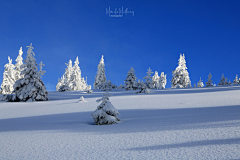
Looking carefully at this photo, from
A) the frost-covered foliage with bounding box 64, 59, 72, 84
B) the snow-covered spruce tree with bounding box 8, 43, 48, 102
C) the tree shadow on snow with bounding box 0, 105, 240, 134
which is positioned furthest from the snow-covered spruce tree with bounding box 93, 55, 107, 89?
the tree shadow on snow with bounding box 0, 105, 240, 134

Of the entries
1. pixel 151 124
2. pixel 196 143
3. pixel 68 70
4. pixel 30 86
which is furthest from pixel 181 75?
pixel 196 143

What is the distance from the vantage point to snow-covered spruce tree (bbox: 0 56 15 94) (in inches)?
1636

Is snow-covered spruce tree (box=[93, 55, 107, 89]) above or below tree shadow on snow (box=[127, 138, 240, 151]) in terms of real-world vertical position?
above

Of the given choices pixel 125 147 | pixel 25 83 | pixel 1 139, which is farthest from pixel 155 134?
pixel 25 83

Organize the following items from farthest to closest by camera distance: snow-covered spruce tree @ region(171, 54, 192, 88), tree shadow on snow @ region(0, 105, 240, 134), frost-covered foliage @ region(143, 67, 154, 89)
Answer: snow-covered spruce tree @ region(171, 54, 192, 88) < frost-covered foliage @ region(143, 67, 154, 89) < tree shadow on snow @ region(0, 105, 240, 134)

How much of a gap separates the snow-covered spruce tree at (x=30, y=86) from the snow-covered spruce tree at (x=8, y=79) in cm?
2612

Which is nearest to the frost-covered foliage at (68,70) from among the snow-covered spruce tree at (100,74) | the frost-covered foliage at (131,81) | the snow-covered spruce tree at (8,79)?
the snow-covered spruce tree at (100,74)

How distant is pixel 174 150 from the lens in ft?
11.4

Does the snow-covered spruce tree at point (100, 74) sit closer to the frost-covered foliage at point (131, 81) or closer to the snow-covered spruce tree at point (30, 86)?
the frost-covered foliage at point (131, 81)

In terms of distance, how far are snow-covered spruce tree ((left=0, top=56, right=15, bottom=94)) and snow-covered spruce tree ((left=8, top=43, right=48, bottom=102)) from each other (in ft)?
85.7

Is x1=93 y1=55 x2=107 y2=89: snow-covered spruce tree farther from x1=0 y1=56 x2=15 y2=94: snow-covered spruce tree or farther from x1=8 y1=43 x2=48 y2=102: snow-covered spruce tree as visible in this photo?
x1=8 y1=43 x2=48 y2=102: snow-covered spruce tree

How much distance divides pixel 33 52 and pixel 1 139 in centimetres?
1773

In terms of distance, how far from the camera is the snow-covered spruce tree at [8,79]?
41.6m

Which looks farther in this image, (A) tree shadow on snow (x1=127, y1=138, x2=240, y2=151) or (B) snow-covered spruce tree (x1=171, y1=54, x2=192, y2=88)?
(B) snow-covered spruce tree (x1=171, y1=54, x2=192, y2=88)
